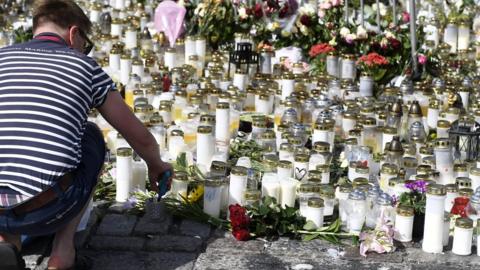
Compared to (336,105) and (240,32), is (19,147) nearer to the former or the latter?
(336,105)

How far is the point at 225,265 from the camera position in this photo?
4645mm

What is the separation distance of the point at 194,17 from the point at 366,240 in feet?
12.1

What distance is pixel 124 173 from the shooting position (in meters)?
5.25

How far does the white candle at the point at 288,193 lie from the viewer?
516cm

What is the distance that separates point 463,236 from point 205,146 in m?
1.56

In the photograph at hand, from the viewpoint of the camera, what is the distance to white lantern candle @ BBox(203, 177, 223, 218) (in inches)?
199

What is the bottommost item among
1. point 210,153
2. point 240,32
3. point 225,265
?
point 225,265

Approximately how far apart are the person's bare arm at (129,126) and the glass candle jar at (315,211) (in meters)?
0.80

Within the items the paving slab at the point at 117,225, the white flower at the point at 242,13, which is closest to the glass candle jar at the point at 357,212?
the paving slab at the point at 117,225

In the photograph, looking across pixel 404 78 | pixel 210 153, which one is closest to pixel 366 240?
pixel 210 153

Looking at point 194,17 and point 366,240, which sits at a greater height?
point 194,17

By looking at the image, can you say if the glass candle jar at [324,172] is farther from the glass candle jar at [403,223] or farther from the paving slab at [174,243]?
the paving slab at [174,243]

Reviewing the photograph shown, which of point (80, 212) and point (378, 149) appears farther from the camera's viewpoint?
point (378, 149)

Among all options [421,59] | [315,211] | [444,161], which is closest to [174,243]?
[315,211]
